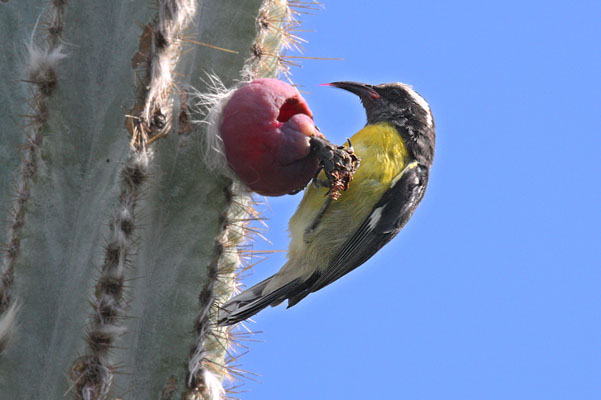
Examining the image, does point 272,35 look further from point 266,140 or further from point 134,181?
point 134,181

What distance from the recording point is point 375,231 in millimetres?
4105

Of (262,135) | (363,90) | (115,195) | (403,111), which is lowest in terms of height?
(115,195)

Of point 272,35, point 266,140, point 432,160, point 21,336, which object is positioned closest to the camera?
point 21,336

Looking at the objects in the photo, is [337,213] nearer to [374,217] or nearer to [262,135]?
[374,217]

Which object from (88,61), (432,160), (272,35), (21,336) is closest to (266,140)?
(272,35)

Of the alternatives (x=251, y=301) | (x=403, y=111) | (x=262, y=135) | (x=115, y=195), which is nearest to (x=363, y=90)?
(x=403, y=111)

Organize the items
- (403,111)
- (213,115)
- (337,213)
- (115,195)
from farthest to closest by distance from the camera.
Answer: (403,111)
(337,213)
(213,115)
(115,195)

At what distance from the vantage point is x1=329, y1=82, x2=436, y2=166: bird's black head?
4.46 m

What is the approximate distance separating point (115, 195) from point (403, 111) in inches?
98.9

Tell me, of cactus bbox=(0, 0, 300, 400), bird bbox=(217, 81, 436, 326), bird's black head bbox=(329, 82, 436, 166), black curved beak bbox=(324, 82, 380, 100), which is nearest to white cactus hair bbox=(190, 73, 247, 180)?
cactus bbox=(0, 0, 300, 400)

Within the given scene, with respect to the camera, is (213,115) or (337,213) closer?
(213,115)

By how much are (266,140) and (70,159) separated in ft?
2.30

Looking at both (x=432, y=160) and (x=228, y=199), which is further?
(x=432, y=160)

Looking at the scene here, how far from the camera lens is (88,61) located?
104 inches
